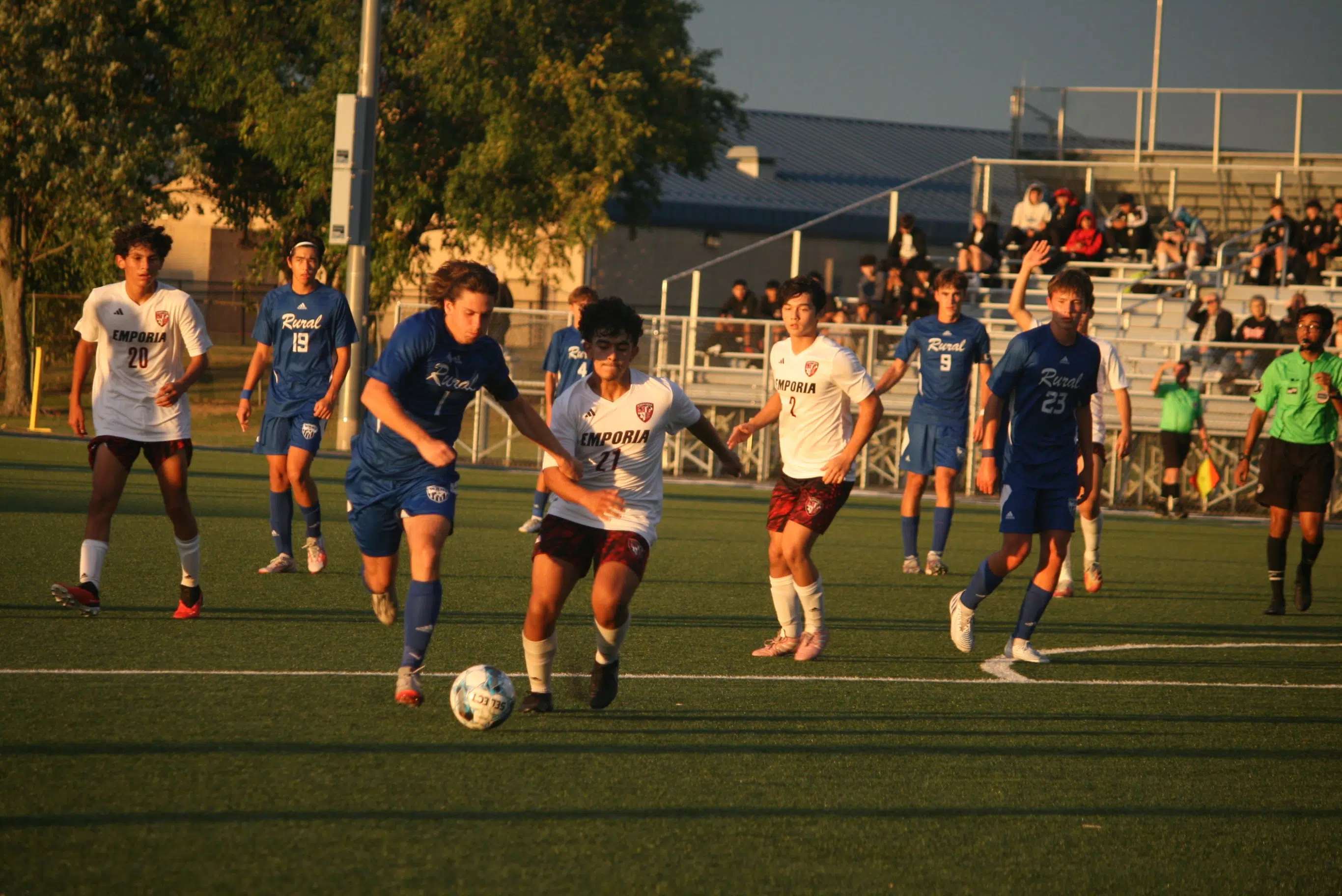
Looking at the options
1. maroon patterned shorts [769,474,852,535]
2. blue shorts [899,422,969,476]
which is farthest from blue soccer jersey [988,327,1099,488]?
blue shorts [899,422,969,476]

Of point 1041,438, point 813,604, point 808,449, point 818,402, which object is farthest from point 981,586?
point 818,402

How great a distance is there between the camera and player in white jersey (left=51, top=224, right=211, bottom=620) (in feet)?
26.6

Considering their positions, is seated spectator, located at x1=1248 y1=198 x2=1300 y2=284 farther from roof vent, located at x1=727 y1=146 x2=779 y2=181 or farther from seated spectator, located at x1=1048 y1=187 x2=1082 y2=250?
roof vent, located at x1=727 y1=146 x2=779 y2=181

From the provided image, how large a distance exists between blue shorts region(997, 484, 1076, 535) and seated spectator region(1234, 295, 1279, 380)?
14039 millimetres

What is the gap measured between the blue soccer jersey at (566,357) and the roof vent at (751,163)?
35964 mm

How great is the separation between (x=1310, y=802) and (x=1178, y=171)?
26709 millimetres

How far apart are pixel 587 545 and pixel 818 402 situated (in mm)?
2345

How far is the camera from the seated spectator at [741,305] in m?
25.4

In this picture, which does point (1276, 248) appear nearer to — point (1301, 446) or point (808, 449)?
point (1301, 446)

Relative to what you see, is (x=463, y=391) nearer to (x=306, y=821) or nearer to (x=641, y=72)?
(x=306, y=821)

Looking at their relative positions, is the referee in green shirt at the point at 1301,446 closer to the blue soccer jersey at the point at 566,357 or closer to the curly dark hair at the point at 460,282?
the blue soccer jersey at the point at 566,357

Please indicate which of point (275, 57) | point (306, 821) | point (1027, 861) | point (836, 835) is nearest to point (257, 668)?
point (306, 821)

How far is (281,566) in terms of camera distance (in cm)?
1018

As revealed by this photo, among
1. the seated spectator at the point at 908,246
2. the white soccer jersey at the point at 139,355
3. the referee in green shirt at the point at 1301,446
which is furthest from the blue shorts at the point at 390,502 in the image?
the seated spectator at the point at 908,246
